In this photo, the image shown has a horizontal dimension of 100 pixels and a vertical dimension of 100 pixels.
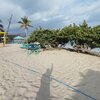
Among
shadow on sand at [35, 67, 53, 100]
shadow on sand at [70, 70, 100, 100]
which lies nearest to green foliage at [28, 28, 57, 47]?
shadow on sand at [70, 70, 100, 100]

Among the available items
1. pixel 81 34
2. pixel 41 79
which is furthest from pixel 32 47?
pixel 41 79

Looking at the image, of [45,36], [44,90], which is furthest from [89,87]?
[45,36]

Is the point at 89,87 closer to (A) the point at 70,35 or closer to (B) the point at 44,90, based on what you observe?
(B) the point at 44,90

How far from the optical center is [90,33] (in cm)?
Answer: 1917

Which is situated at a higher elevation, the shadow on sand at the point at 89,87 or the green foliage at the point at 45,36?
the green foliage at the point at 45,36

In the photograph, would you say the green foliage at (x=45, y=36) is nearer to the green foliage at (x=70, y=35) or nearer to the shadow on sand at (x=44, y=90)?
the green foliage at (x=70, y=35)

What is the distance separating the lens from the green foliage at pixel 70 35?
18984 millimetres

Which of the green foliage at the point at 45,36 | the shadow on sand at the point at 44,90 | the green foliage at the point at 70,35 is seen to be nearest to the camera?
the shadow on sand at the point at 44,90

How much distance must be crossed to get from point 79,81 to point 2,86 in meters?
2.84

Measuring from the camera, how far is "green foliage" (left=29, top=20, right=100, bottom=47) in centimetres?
1898

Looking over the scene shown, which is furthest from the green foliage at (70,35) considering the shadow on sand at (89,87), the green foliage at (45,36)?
the shadow on sand at (89,87)

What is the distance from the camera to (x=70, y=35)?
1991 centimetres

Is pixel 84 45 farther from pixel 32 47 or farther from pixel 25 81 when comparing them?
pixel 25 81

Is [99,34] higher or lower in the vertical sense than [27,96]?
higher
